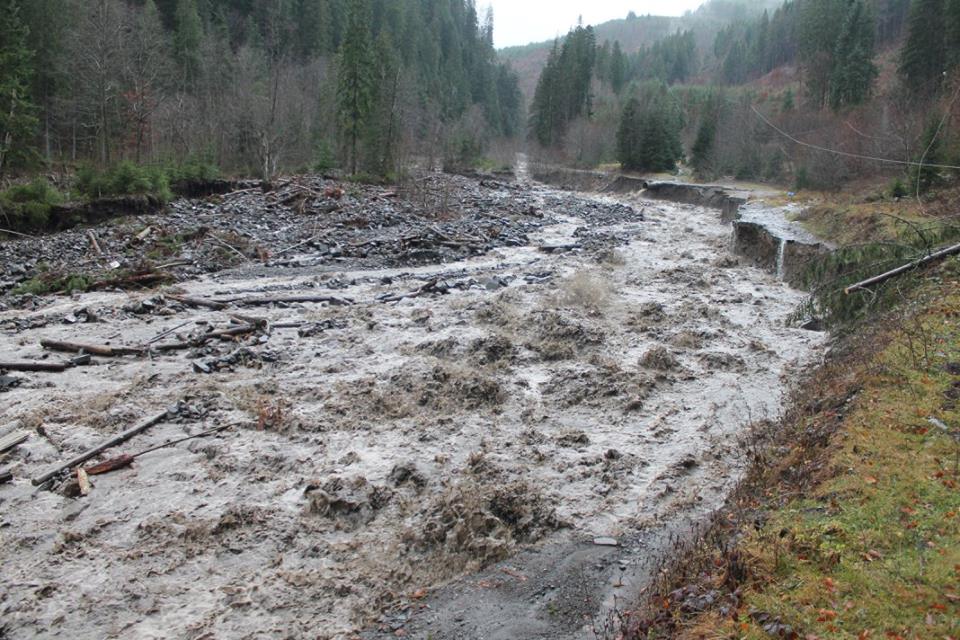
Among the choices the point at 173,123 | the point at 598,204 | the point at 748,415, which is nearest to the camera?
the point at 748,415

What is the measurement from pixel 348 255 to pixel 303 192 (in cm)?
1061

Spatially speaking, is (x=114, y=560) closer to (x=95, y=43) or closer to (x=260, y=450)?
(x=260, y=450)

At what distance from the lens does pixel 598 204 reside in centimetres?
4531

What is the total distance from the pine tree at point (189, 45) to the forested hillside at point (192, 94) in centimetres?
13

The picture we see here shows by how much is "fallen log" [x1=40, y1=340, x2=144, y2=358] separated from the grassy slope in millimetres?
11187

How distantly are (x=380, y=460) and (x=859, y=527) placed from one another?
217 inches

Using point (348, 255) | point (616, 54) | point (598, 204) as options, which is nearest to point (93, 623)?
point (348, 255)

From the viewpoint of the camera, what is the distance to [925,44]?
4584 cm

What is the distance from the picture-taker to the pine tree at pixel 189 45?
1900 inches

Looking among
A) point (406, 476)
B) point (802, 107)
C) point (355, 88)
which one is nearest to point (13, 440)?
point (406, 476)

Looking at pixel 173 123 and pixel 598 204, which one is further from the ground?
pixel 173 123

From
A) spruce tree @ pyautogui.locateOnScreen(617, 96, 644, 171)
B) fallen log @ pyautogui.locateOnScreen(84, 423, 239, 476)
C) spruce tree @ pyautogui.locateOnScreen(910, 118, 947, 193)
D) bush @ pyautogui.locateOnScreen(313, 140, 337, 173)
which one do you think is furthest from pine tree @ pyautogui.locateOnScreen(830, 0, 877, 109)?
fallen log @ pyautogui.locateOnScreen(84, 423, 239, 476)

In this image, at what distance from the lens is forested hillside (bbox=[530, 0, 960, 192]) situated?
95.1ft

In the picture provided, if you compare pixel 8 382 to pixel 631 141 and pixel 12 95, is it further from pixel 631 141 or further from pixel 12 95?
pixel 631 141
